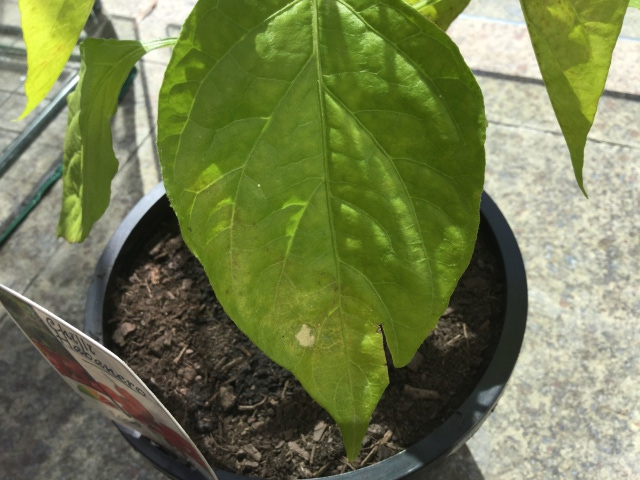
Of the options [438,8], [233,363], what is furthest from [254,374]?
[438,8]

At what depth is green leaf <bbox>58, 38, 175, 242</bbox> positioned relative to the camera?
23.5 inches

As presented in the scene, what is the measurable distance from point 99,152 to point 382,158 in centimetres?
29

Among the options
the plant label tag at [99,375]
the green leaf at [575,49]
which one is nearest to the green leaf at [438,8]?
the green leaf at [575,49]

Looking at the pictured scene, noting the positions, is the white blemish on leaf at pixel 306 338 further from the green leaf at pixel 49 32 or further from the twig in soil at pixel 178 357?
the twig in soil at pixel 178 357

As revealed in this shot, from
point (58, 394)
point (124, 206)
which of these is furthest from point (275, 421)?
point (124, 206)

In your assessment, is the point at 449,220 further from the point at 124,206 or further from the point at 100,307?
the point at 124,206

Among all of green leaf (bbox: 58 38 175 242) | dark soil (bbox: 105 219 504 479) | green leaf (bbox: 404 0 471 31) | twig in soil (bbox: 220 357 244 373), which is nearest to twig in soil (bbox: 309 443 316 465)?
dark soil (bbox: 105 219 504 479)

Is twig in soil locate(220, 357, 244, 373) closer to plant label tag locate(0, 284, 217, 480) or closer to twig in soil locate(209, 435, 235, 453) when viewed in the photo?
twig in soil locate(209, 435, 235, 453)

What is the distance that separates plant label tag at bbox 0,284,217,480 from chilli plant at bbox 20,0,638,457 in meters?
0.12

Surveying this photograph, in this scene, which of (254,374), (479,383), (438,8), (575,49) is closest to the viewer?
(575,49)

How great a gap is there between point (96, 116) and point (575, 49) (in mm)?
398

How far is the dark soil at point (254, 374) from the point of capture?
797 millimetres

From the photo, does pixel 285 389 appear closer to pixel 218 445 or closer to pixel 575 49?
pixel 218 445

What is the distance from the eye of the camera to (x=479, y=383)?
760 millimetres
